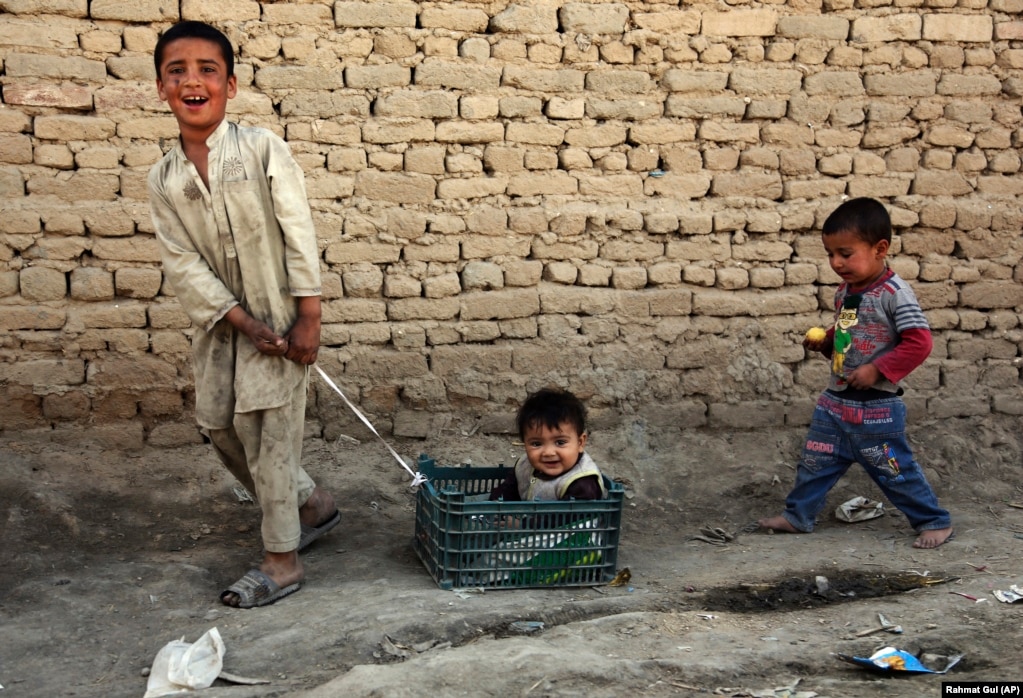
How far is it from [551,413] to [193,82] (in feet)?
5.46

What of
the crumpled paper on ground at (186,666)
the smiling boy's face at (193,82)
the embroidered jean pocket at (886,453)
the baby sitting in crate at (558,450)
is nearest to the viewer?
the crumpled paper on ground at (186,666)

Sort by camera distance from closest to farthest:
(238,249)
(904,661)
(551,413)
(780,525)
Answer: (904,661) → (238,249) → (551,413) → (780,525)

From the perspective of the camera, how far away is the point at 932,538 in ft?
14.5

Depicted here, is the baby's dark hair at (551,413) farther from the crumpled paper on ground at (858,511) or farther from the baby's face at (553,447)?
the crumpled paper on ground at (858,511)

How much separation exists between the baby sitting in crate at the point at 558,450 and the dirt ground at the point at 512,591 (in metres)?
0.37

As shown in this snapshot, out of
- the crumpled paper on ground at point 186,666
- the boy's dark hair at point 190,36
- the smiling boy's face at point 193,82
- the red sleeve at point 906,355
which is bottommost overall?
the crumpled paper on ground at point 186,666

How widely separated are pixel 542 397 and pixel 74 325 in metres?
2.02

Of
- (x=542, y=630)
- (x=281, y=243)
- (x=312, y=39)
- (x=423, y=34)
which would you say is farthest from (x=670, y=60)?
(x=542, y=630)

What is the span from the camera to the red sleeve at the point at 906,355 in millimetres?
4164

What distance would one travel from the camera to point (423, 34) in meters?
4.75

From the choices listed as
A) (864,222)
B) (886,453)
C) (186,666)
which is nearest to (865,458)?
(886,453)

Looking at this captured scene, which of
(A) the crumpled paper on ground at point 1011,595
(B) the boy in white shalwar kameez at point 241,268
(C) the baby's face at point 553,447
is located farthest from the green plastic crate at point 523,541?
(A) the crumpled paper on ground at point 1011,595

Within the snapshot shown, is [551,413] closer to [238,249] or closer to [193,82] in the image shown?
[238,249]

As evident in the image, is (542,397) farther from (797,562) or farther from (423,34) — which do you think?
(423,34)
